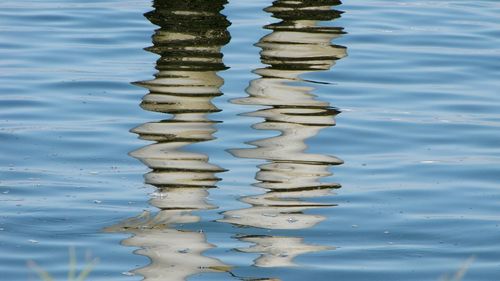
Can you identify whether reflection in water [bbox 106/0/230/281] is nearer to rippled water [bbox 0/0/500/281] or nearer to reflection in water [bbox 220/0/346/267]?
rippled water [bbox 0/0/500/281]

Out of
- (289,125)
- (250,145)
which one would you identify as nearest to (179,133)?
(250,145)

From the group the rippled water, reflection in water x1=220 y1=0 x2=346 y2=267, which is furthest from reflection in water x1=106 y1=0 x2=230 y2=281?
reflection in water x1=220 y1=0 x2=346 y2=267

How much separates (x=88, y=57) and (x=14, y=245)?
5.16m

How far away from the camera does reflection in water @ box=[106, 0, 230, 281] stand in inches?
306

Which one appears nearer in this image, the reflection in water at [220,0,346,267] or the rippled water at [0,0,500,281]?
the rippled water at [0,0,500,281]

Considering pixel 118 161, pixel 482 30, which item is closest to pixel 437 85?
pixel 482 30

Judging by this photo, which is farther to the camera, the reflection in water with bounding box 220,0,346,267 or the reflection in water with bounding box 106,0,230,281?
the reflection in water with bounding box 220,0,346,267

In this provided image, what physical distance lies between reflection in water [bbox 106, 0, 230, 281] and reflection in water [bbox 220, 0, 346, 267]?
0.97 ft

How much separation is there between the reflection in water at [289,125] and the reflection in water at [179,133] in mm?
294

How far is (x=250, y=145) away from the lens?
9.92 metres

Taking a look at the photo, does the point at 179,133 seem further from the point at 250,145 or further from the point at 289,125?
the point at 289,125

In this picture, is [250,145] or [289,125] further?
[289,125]

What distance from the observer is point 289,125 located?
396 inches

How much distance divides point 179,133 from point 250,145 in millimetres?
472
